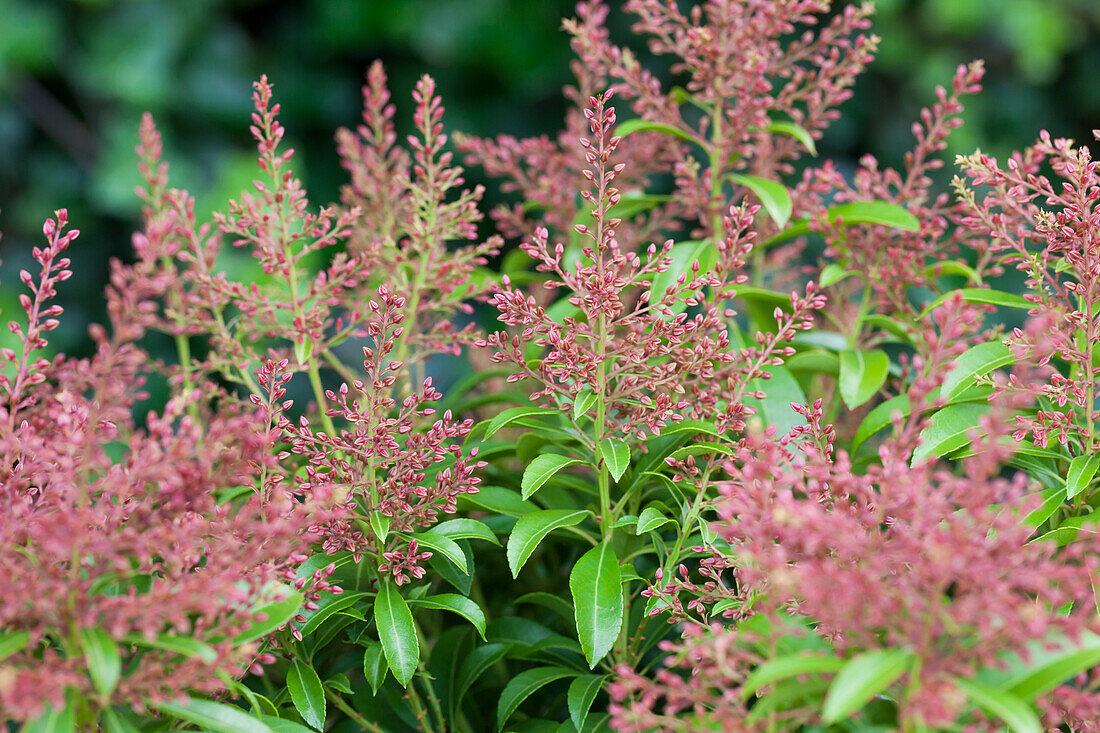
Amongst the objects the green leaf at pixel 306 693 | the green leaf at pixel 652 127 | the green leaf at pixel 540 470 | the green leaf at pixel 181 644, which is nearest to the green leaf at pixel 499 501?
the green leaf at pixel 540 470

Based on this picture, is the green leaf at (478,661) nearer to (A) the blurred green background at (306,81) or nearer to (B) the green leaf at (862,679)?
(B) the green leaf at (862,679)

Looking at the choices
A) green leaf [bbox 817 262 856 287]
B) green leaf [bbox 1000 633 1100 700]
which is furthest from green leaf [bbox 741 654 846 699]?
green leaf [bbox 817 262 856 287]

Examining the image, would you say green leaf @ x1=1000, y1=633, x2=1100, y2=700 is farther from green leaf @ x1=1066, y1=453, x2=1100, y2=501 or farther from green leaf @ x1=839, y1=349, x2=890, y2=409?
green leaf @ x1=839, y1=349, x2=890, y2=409

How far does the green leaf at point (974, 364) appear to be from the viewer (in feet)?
3.01

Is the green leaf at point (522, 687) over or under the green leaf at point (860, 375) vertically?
under

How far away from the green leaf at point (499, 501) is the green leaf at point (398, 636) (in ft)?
0.45

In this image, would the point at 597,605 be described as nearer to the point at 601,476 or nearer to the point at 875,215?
the point at 601,476

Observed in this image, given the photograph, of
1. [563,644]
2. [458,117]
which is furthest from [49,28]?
[563,644]

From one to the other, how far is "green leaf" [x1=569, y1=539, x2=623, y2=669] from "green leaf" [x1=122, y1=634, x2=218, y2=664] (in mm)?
322

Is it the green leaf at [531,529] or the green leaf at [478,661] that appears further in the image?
the green leaf at [478,661]

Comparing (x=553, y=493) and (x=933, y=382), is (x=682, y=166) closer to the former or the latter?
(x=553, y=493)

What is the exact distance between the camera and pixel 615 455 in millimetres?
874

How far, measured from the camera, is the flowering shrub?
2.07ft

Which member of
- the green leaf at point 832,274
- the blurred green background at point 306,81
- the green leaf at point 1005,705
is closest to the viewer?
the green leaf at point 1005,705
